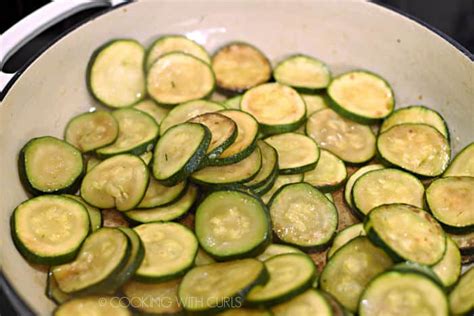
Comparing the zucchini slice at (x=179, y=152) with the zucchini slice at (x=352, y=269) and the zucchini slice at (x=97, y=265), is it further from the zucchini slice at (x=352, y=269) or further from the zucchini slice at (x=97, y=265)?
the zucchini slice at (x=352, y=269)

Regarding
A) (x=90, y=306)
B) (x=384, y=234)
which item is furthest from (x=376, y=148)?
(x=90, y=306)

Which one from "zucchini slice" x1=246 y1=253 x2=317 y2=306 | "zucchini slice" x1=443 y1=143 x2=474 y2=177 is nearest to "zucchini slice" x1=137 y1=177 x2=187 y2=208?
"zucchini slice" x1=246 y1=253 x2=317 y2=306

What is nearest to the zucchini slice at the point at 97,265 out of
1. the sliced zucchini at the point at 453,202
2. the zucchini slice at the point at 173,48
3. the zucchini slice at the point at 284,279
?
the zucchini slice at the point at 284,279

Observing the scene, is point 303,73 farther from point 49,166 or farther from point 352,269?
point 49,166

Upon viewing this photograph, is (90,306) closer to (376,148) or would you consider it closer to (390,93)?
(376,148)

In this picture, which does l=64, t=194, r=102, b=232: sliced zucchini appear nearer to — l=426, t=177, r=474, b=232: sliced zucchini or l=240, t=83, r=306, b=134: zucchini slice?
l=240, t=83, r=306, b=134: zucchini slice

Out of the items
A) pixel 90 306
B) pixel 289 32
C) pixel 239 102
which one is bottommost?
pixel 90 306

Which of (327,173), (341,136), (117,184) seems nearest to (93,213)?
(117,184)
